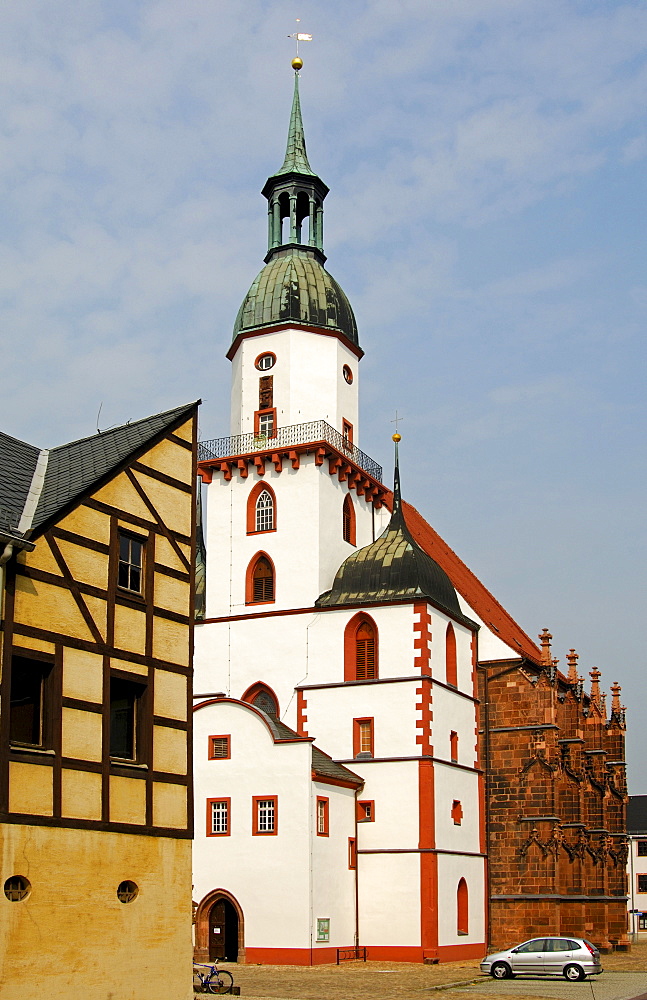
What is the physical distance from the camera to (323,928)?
117ft

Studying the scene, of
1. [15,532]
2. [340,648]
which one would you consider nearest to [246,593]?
[340,648]

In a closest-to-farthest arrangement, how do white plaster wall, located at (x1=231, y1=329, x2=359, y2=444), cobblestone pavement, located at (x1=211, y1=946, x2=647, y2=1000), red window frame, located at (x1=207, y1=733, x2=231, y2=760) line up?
cobblestone pavement, located at (x1=211, y1=946, x2=647, y2=1000) → red window frame, located at (x1=207, y1=733, x2=231, y2=760) → white plaster wall, located at (x1=231, y1=329, x2=359, y2=444)

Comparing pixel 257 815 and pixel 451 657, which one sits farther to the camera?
pixel 451 657

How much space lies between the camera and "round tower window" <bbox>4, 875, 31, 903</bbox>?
17844 millimetres

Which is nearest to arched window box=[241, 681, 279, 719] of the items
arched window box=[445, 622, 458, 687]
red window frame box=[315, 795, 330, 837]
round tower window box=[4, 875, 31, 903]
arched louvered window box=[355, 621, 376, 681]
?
arched louvered window box=[355, 621, 376, 681]

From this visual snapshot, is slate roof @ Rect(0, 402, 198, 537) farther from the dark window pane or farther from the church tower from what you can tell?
the church tower

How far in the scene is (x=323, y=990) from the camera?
27.7 m

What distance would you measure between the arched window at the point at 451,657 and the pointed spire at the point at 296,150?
62.2ft

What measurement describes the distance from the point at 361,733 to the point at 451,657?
467 centimetres

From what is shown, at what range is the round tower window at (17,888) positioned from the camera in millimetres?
17844

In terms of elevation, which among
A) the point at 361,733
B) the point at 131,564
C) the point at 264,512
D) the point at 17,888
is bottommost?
the point at 17,888

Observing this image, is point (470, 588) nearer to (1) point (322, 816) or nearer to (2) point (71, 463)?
(1) point (322, 816)

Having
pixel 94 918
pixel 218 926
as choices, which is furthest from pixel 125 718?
pixel 218 926

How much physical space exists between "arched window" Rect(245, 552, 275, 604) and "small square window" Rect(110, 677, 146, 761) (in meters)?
21.6
